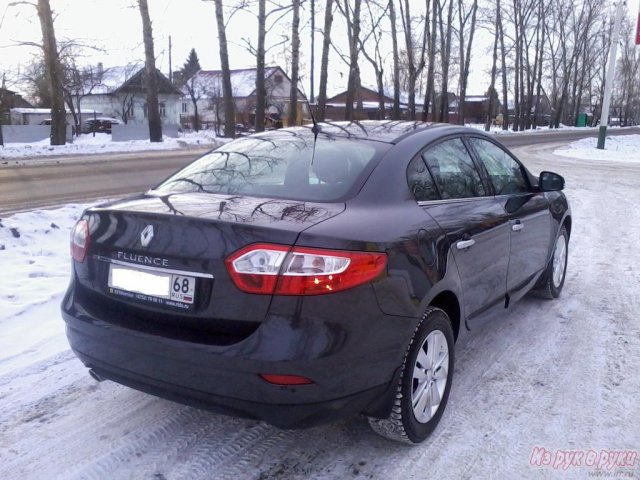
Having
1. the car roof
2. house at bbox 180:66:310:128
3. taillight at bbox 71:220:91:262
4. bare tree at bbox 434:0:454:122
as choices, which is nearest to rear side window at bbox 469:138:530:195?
the car roof

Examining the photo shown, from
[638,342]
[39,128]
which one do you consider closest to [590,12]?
[39,128]

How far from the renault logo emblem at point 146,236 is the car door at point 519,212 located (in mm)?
2274

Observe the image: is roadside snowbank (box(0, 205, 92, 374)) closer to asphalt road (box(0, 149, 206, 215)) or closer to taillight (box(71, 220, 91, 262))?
taillight (box(71, 220, 91, 262))

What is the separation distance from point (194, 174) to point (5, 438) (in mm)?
1683

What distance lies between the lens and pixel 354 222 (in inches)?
108

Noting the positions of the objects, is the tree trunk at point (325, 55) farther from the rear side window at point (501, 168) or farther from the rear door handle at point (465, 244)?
the rear door handle at point (465, 244)

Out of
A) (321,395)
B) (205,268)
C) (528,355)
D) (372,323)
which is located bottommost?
(528,355)

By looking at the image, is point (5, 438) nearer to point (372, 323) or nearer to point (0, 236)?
point (372, 323)

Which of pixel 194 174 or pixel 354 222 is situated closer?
pixel 354 222

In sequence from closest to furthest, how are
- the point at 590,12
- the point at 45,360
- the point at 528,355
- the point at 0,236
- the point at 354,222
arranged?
the point at 354,222 → the point at 45,360 → the point at 528,355 → the point at 0,236 → the point at 590,12

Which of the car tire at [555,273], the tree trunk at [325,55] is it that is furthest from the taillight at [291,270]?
the tree trunk at [325,55]

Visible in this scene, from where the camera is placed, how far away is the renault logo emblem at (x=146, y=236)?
272 centimetres

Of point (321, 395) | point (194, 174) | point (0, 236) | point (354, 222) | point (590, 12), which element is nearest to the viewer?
point (321, 395)

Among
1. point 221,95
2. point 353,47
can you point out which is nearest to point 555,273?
point 353,47
